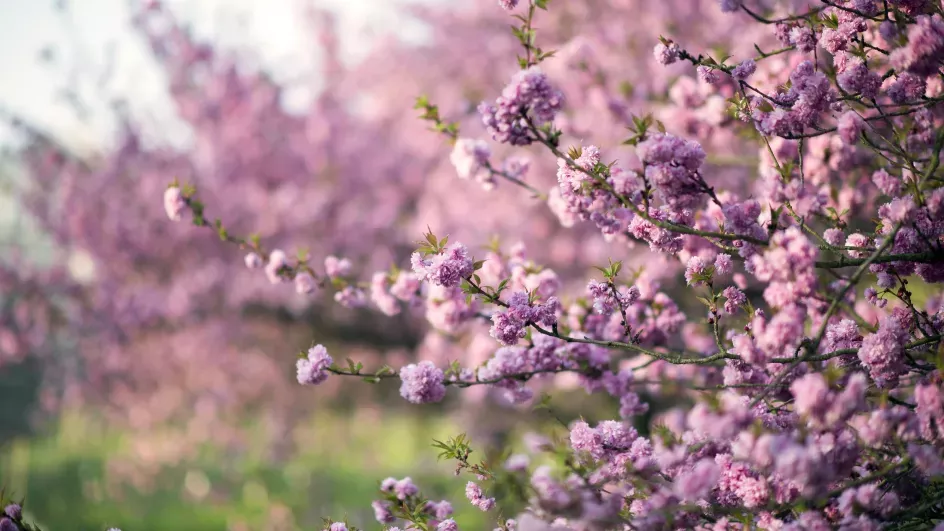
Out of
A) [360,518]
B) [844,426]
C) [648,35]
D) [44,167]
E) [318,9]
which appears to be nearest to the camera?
[844,426]

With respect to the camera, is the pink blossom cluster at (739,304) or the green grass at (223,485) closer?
the pink blossom cluster at (739,304)

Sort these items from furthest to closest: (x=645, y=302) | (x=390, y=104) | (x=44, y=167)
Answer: (x=390, y=104)
(x=44, y=167)
(x=645, y=302)

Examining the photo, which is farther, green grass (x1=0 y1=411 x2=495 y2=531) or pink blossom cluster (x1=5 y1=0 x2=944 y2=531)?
green grass (x1=0 y1=411 x2=495 y2=531)

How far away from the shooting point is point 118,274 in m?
11.2

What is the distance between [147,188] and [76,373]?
806cm

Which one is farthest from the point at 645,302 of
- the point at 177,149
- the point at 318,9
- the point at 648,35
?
the point at 318,9

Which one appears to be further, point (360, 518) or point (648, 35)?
point (360, 518)

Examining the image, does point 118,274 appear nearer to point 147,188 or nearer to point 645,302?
point 147,188

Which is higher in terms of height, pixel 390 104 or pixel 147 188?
pixel 390 104

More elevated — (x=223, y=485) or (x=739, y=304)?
(x=223, y=485)

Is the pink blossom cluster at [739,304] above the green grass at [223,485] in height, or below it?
below

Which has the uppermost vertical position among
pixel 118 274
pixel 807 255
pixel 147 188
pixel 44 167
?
pixel 44 167

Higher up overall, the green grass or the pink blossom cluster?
the green grass

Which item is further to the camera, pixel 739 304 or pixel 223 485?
pixel 223 485
